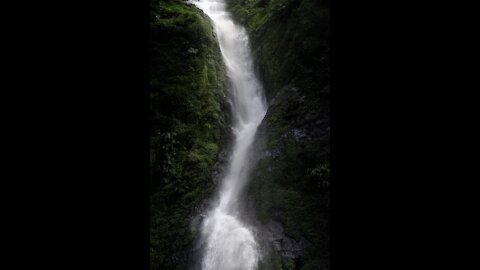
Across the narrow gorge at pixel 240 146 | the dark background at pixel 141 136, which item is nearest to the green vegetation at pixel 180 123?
the narrow gorge at pixel 240 146

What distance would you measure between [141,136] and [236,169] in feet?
30.0

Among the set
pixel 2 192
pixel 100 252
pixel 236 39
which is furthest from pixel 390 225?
pixel 236 39

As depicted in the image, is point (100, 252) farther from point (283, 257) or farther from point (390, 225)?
point (283, 257)

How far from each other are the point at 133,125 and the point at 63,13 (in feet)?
2.27

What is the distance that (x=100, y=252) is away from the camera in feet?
5.21

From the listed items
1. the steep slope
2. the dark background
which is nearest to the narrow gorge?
the steep slope

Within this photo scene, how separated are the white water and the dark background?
6.86m

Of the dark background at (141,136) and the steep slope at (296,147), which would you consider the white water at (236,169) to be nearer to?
the steep slope at (296,147)

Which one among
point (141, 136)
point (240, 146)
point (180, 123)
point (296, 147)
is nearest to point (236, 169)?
point (240, 146)

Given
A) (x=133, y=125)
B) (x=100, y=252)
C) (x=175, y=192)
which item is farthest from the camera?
(x=175, y=192)

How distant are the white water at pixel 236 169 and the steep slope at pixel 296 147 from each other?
55 cm

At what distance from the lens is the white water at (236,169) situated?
8.36 meters

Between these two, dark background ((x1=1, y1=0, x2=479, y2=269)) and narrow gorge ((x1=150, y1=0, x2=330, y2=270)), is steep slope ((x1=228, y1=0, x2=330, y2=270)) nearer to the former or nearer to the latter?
narrow gorge ((x1=150, y1=0, x2=330, y2=270))

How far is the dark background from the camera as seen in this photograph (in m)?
1.37
